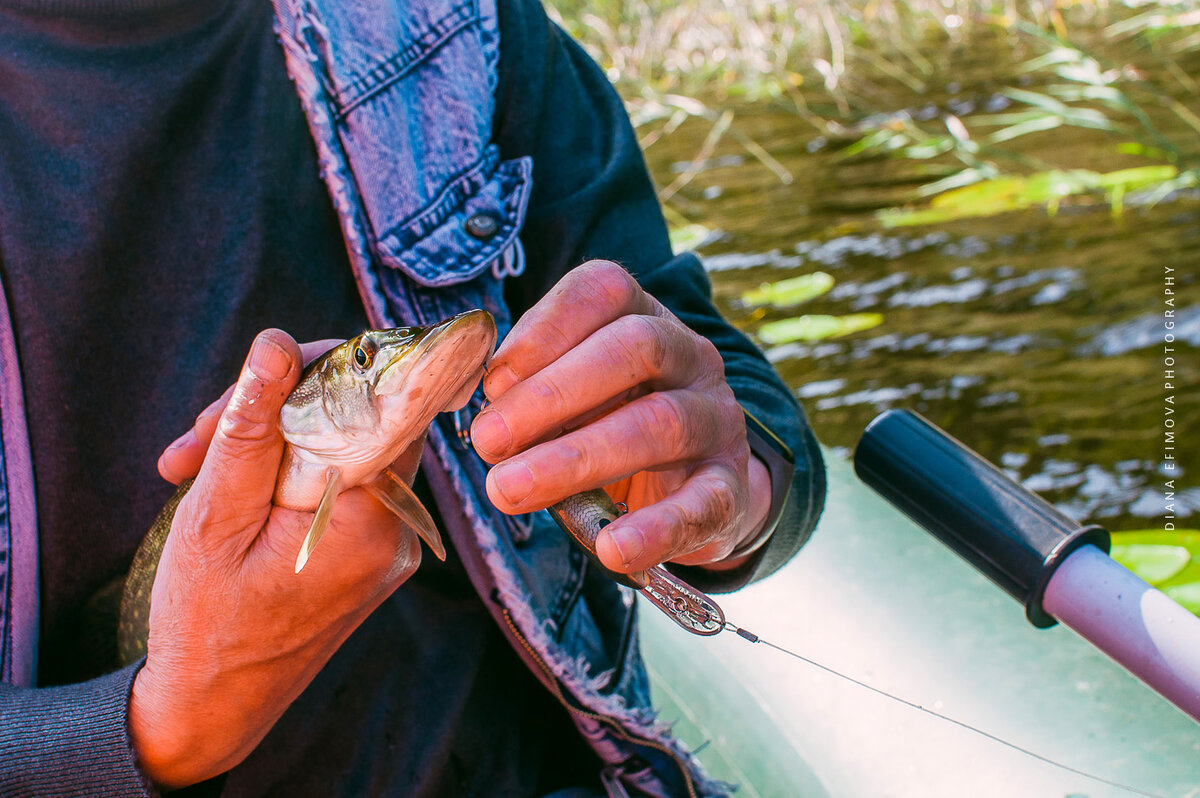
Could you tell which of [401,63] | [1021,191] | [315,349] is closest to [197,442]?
[315,349]

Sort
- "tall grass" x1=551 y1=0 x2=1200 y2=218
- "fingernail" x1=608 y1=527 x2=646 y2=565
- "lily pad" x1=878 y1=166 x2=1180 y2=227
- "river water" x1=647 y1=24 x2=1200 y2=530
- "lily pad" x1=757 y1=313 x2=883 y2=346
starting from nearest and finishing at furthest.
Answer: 1. "fingernail" x1=608 y1=527 x2=646 y2=565
2. "river water" x1=647 y1=24 x2=1200 y2=530
3. "lily pad" x1=757 y1=313 x2=883 y2=346
4. "lily pad" x1=878 y1=166 x2=1180 y2=227
5. "tall grass" x1=551 y1=0 x2=1200 y2=218

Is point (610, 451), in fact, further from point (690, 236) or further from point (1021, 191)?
point (690, 236)

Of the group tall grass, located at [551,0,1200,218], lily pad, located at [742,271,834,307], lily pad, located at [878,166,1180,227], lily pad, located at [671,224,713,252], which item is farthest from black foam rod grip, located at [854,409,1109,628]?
lily pad, located at [671,224,713,252]

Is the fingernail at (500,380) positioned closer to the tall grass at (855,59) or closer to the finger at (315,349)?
the finger at (315,349)

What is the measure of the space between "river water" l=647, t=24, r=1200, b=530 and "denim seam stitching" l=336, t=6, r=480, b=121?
2.30 metres

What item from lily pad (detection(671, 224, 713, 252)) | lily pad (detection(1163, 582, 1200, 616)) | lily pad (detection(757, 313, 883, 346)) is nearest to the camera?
lily pad (detection(1163, 582, 1200, 616))

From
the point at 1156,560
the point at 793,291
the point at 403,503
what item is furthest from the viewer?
the point at 793,291

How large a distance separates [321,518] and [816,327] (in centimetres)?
340

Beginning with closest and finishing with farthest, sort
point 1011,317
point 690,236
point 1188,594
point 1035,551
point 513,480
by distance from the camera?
point 513,480
point 1035,551
point 1188,594
point 1011,317
point 690,236

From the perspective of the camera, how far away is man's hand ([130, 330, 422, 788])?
100cm

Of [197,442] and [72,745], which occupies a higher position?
[197,442]

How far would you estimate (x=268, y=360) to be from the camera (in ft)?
3.22

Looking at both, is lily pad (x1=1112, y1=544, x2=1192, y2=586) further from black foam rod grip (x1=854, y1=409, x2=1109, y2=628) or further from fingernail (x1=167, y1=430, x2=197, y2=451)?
fingernail (x1=167, y1=430, x2=197, y2=451)

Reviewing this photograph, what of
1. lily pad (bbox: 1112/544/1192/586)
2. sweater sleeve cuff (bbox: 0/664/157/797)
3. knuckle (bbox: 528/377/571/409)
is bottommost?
lily pad (bbox: 1112/544/1192/586)
